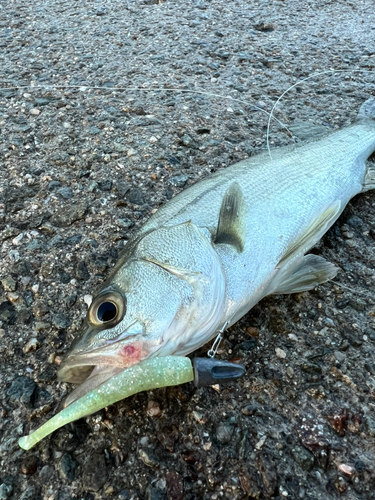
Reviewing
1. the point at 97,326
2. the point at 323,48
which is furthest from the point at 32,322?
the point at 323,48

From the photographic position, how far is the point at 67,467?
1623mm

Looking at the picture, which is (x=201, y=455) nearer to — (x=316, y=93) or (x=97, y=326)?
(x=97, y=326)

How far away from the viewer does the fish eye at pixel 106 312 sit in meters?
1.65

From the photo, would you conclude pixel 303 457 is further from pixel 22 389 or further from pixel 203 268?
pixel 22 389

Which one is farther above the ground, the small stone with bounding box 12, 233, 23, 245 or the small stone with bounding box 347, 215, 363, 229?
the small stone with bounding box 12, 233, 23, 245

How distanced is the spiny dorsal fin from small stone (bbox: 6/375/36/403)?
1090mm

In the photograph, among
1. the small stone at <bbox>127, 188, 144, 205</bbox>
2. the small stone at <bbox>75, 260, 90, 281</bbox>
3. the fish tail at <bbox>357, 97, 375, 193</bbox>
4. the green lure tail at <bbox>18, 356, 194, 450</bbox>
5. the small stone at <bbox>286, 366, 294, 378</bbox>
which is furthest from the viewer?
the fish tail at <bbox>357, 97, 375, 193</bbox>

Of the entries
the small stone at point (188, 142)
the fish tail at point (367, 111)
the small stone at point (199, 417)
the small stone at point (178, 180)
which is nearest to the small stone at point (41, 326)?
the small stone at point (199, 417)

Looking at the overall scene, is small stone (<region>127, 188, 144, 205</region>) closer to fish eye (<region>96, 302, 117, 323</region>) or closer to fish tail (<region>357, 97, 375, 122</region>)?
fish eye (<region>96, 302, 117, 323</region>)

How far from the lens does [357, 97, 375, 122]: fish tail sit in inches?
131

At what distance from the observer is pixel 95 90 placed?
372 centimetres

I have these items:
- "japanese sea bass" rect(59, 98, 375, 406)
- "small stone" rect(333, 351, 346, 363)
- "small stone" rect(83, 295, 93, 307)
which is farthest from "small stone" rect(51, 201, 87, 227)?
"small stone" rect(333, 351, 346, 363)

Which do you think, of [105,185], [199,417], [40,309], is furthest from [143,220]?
[199,417]

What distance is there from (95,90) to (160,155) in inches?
45.7
